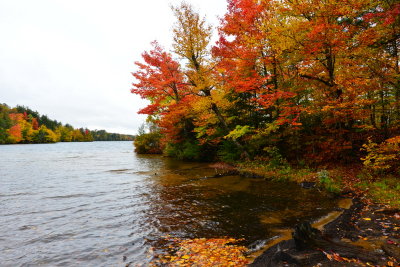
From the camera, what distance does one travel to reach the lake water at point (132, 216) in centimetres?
593

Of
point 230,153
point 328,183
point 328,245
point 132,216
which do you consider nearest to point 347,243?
point 328,245

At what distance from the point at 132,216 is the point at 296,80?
40.0 feet

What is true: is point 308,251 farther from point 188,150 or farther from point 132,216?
point 188,150

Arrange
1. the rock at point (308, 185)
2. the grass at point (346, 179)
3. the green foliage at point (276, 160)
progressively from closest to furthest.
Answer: the grass at point (346, 179) → the rock at point (308, 185) → the green foliage at point (276, 160)

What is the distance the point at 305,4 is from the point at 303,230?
34.5ft

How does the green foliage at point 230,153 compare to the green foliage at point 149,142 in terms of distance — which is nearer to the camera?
the green foliage at point 230,153

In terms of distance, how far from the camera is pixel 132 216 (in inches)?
332

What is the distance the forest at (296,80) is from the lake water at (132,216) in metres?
4.04

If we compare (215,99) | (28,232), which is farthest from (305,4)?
(28,232)

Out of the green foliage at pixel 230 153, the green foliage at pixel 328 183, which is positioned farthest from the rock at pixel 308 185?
the green foliage at pixel 230 153

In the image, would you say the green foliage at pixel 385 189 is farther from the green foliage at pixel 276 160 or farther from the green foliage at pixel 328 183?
the green foliage at pixel 276 160

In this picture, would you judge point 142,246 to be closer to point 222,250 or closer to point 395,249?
point 222,250

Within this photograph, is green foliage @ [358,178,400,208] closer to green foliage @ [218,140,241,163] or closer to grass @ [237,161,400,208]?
grass @ [237,161,400,208]

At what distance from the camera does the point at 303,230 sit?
4.98 m
